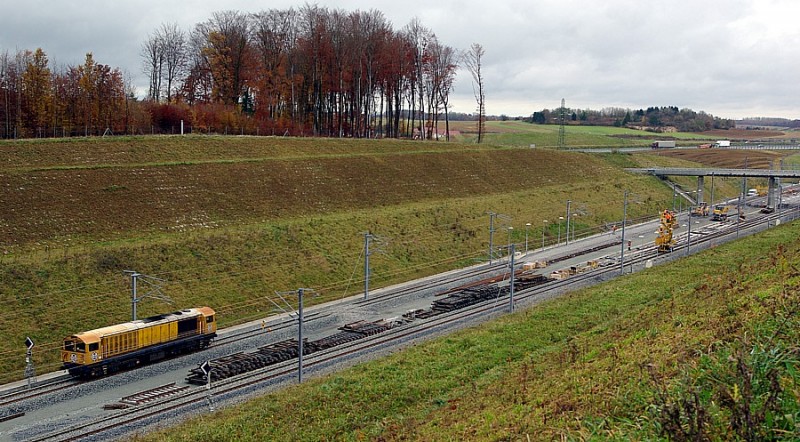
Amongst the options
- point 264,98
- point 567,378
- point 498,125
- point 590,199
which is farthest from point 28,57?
point 498,125

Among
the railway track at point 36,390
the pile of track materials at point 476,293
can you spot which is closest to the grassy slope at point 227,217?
the railway track at point 36,390

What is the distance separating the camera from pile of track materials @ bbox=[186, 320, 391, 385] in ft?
103

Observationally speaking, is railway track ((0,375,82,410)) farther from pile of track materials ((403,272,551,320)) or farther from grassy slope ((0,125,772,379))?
pile of track materials ((403,272,551,320))

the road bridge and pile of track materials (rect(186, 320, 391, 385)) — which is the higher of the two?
the road bridge

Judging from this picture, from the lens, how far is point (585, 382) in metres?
17.2

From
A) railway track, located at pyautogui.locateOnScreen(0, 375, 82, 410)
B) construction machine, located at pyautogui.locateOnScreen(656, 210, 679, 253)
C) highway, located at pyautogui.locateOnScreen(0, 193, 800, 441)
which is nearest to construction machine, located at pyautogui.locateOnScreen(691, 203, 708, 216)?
highway, located at pyautogui.locateOnScreen(0, 193, 800, 441)

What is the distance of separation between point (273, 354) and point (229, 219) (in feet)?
69.2

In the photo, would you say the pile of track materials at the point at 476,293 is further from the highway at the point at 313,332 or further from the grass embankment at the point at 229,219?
the grass embankment at the point at 229,219

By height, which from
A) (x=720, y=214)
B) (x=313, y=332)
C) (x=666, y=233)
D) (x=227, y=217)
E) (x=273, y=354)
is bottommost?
(x=313, y=332)

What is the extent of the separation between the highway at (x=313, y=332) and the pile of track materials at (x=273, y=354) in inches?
28.2

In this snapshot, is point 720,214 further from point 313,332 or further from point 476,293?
point 313,332

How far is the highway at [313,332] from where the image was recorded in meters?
27.1

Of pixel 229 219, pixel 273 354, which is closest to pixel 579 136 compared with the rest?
pixel 229 219

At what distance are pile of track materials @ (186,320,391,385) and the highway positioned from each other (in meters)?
0.72
